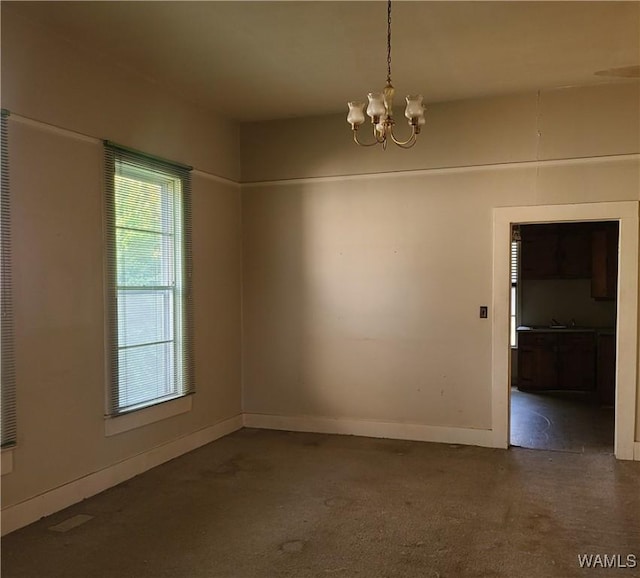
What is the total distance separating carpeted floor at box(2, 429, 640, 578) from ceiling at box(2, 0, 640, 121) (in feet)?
9.50

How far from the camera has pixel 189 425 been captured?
188 inches

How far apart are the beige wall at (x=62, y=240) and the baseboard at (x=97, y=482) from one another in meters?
0.05

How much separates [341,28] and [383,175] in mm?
1786

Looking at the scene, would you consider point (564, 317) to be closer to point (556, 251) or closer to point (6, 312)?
point (556, 251)

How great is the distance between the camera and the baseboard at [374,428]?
16.1 ft

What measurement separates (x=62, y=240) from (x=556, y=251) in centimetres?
627

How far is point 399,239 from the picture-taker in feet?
16.6

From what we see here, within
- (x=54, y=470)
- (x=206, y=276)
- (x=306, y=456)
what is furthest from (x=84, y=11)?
(x=306, y=456)

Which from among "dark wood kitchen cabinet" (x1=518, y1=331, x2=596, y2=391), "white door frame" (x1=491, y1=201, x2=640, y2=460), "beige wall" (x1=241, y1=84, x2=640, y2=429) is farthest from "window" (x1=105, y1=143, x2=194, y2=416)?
"dark wood kitchen cabinet" (x1=518, y1=331, x2=596, y2=391)

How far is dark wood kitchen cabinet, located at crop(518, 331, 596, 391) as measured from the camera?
736 cm

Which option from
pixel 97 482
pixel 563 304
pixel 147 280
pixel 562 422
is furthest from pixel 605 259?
pixel 97 482

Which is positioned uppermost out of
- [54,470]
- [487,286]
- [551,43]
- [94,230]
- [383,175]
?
[551,43]

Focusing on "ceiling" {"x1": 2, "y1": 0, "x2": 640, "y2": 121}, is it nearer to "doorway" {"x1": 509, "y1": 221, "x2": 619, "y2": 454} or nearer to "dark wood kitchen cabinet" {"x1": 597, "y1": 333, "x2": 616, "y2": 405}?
"dark wood kitchen cabinet" {"x1": 597, "y1": 333, "x2": 616, "y2": 405}

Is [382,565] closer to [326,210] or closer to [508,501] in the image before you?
[508,501]
